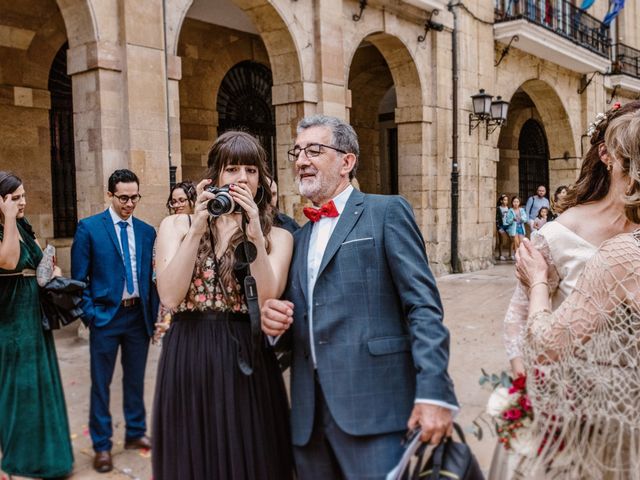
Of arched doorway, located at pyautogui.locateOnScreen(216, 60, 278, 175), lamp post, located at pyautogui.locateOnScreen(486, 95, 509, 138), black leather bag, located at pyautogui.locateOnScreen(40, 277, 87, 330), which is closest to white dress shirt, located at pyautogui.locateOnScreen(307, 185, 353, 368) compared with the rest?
black leather bag, located at pyautogui.locateOnScreen(40, 277, 87, 330)

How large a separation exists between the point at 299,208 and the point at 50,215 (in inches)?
157

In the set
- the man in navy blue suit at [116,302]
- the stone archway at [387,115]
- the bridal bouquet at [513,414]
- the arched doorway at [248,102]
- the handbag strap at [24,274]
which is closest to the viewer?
the bridal bouquet at [513,414]

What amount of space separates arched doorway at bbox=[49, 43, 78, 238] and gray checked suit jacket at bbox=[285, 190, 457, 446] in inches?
333

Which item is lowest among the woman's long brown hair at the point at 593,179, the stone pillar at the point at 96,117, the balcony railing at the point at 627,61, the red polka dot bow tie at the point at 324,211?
the red polka dot bow tie at the point at 324,211

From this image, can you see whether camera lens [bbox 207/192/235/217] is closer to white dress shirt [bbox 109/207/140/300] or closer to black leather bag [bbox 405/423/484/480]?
black leather bag [bbox 405/423/484/480]

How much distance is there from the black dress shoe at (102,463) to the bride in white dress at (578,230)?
2597 mm

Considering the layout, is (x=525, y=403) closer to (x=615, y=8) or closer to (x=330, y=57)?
(x=330, y=57)

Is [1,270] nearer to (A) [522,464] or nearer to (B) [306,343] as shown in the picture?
(B) [306,343]

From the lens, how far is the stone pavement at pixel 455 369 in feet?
12.6

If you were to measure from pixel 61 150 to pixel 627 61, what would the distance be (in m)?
17.5

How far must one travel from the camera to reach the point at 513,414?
1.89 m

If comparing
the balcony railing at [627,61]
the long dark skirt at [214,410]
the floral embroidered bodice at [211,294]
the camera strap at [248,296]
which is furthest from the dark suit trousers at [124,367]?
the balcony railing at [627,61]

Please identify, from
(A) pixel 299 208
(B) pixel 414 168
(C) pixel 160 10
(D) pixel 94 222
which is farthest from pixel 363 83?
(D) pixel 94 222

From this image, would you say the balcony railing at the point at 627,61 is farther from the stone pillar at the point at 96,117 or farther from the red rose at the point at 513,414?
the red rose at the point at 513,414
